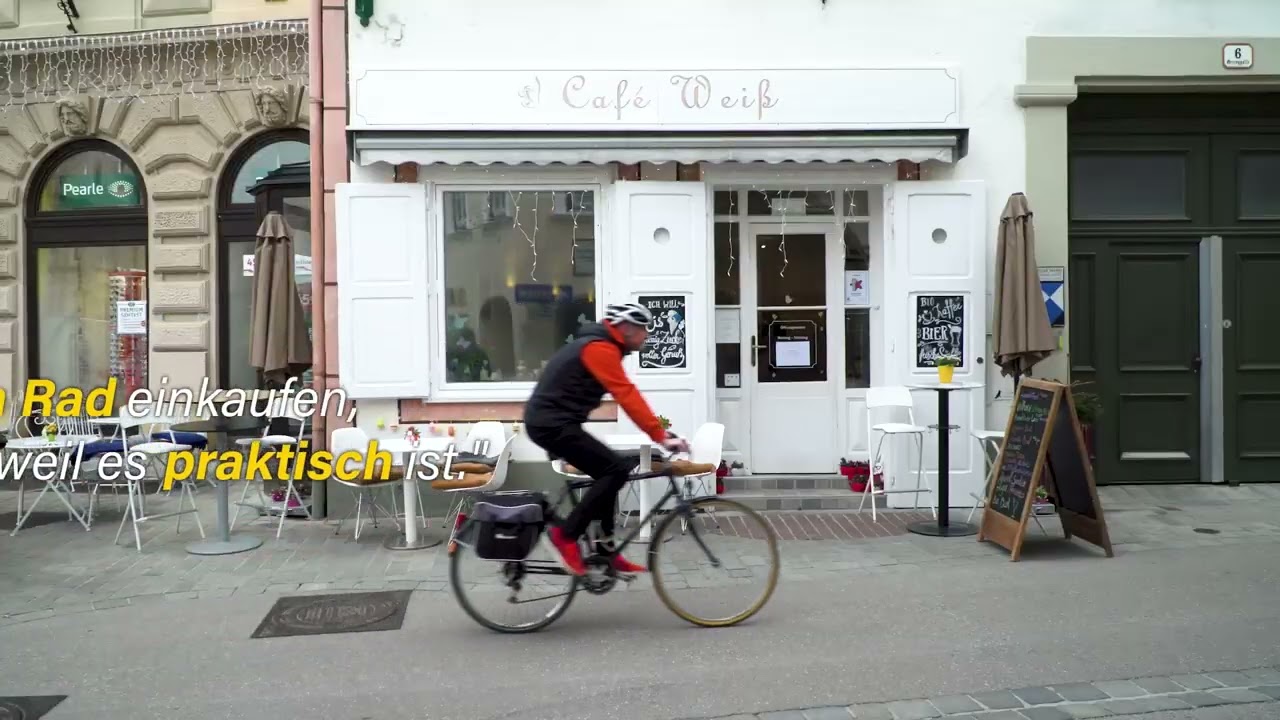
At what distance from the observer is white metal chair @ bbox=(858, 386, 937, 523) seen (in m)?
8.54

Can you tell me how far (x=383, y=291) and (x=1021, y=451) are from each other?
512 cm

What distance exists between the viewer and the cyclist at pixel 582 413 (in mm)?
5324

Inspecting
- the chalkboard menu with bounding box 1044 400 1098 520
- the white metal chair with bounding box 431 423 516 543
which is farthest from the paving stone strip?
the white metal chair with bounding box 431 423 516 543

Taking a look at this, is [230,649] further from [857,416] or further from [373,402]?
[857,416]

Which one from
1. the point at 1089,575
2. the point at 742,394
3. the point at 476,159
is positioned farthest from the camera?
the point at 742,394

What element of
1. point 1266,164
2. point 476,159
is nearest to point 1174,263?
point 1266,164

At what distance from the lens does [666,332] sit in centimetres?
880

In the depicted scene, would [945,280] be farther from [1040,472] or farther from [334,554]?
[334,554]

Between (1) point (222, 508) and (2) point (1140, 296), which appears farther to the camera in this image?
(2) point (1140, 296)

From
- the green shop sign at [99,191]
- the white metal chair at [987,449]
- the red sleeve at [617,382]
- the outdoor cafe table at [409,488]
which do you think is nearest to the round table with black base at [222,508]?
the outdoor cafe table at [409,488]

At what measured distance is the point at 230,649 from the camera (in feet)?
17.6

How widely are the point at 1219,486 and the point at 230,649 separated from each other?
27.8 ft

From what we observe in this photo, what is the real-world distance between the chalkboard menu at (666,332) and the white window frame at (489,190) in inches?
19.9

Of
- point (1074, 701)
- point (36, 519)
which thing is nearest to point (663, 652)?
point (1074, 701)
